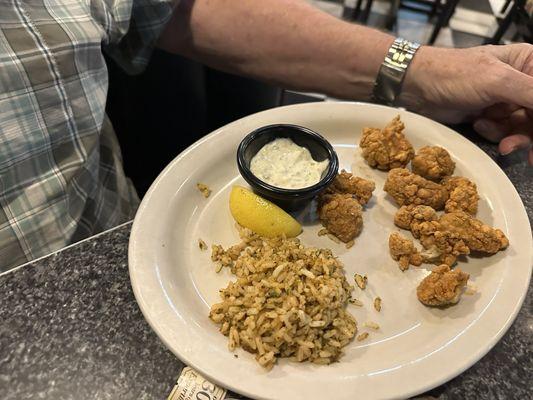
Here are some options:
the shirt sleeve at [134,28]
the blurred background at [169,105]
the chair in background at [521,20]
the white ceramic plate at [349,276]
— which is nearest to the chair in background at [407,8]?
the chair in background at [521,20]

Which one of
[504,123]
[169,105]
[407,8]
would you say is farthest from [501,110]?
[407,8]

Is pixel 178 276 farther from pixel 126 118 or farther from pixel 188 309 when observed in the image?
pixel 126 118

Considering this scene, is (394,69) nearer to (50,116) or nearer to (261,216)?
(261,216)

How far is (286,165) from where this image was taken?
1.24 m

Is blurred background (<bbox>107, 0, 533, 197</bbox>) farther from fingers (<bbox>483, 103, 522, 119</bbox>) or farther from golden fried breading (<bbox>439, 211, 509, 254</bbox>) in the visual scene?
golden fried breading (<bbox>439, 211, 509, 254</bbox>)

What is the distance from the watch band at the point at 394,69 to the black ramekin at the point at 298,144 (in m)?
0.43

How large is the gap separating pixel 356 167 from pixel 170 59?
0.99 meters

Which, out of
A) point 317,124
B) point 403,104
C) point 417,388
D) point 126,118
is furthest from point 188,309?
point 126,118

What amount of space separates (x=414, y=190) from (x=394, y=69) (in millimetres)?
492

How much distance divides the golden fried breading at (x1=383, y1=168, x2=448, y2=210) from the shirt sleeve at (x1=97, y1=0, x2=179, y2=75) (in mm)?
879

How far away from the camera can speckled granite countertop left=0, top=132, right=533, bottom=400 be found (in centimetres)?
88

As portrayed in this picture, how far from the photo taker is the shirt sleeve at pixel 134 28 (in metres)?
1.26

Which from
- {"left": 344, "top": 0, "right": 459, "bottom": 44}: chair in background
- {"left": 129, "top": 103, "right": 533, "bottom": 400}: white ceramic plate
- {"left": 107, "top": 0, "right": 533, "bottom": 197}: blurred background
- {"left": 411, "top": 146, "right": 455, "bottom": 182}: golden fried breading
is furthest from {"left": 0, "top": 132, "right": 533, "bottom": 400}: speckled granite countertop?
{"left": 344, "top": 0, "right": 459, "bottom": 44}: chair in background

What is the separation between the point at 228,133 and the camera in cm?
135
